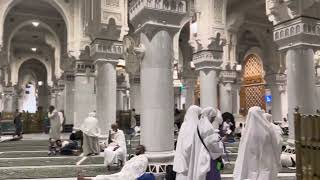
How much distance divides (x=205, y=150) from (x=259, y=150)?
772mm

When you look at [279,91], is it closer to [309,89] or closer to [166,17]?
[309,89]

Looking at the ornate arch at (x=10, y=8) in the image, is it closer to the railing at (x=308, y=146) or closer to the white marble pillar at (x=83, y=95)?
the white marble pillar at (x=83, y=95)

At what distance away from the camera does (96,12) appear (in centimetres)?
1022

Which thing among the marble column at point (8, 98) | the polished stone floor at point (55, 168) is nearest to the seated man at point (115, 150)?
the polished stone floor at point (55, 168)

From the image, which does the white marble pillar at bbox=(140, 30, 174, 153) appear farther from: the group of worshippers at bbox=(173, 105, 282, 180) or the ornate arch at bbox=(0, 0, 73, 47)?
the ornate arch at bbox=(0, 0, 73, 47)

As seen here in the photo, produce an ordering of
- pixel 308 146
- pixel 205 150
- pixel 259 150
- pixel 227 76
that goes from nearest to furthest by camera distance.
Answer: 1. pixel 308 146
2. pixel 205 150
3. pixel 259 150
4. pixel 227 76

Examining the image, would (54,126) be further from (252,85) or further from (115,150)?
(252,85)

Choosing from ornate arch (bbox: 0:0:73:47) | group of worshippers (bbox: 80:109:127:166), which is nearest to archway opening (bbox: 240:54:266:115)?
ornate arch (bbox: 0:0:73:47)

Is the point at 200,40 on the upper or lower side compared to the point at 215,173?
upper

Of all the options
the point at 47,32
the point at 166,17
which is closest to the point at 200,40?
the point at 166,17

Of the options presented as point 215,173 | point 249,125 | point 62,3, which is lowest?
point 215,173

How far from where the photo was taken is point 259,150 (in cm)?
445

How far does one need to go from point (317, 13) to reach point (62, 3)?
9.95 meters

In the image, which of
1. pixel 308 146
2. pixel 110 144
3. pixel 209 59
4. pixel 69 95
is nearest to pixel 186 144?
pixel 308 146
